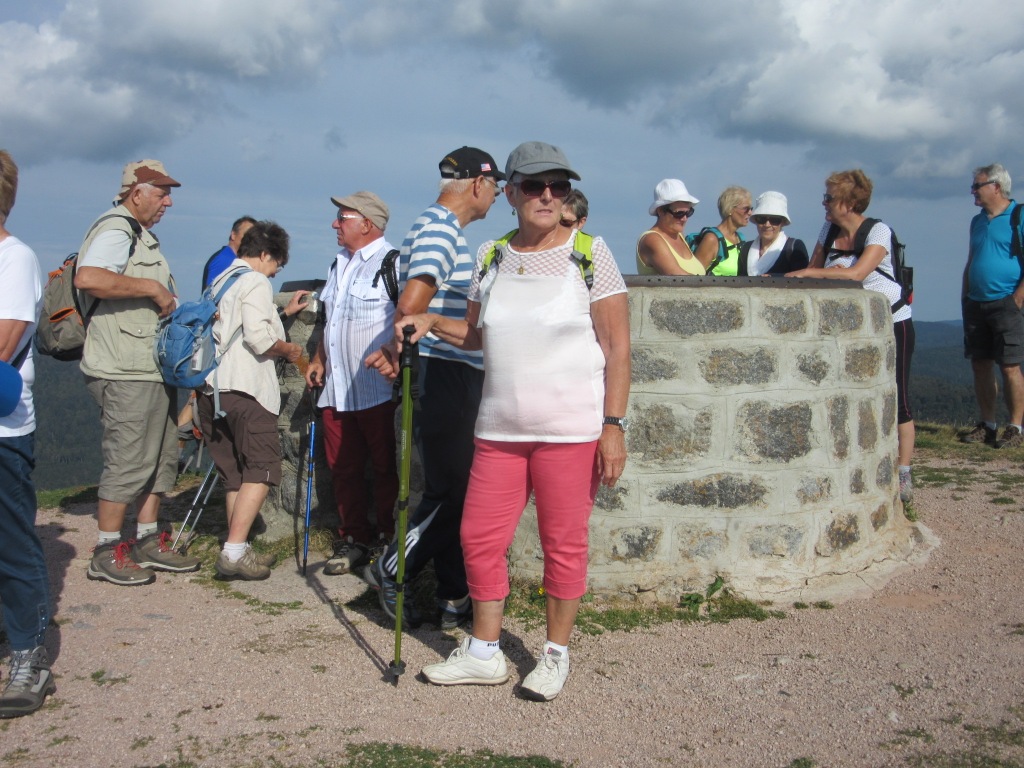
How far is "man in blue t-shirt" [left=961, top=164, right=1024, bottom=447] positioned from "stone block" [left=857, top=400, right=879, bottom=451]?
3852mm

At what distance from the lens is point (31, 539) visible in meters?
3.59

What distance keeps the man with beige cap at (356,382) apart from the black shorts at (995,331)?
5849mm

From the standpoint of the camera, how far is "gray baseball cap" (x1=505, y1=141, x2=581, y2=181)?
133 inches

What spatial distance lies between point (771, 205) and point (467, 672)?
413 centimetres

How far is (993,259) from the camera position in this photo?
8.21 meters

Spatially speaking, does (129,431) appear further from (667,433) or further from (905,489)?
(905,489)

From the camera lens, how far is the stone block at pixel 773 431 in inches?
180

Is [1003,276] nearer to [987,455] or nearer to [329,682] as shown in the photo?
[987,455]

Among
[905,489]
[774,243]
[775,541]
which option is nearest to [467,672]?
[775,541]

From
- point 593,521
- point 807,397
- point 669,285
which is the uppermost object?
point 669,285

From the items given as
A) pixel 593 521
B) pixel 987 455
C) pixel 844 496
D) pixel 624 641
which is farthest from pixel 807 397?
pixel 987 455

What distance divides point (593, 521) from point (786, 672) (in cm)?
113

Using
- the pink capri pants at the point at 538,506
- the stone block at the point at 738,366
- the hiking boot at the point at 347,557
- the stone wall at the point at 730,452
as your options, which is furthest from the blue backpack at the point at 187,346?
the stone block at the point at 738,366

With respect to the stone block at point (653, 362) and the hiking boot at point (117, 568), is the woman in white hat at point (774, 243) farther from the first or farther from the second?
the hiking boot at point (117, 568)
